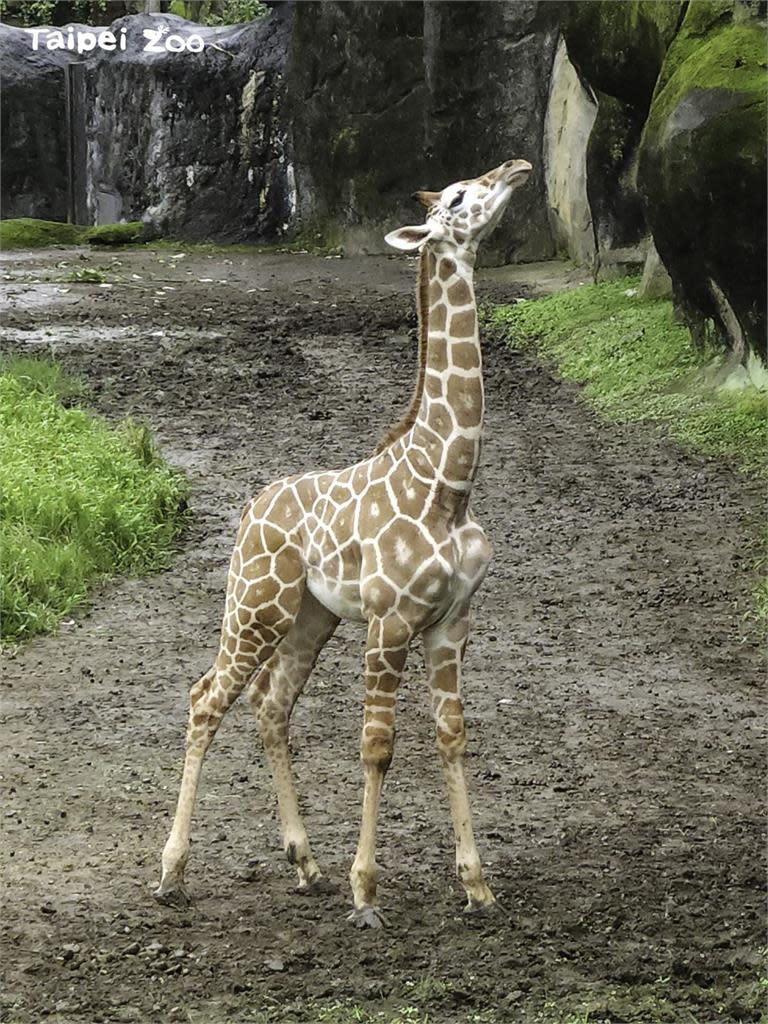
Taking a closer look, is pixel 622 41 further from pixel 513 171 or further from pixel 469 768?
pixel 513 171

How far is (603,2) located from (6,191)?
1174cm

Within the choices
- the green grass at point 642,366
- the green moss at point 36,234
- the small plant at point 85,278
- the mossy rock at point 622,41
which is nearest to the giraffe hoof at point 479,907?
the green grass at point 642,366

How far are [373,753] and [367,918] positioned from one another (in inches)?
18.7

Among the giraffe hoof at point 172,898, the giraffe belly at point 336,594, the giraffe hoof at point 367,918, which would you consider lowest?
the giraffe hoof at point 172,898

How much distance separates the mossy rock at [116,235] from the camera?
18.2 meters

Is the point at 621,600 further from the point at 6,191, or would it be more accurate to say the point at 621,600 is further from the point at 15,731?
the point at 6,191

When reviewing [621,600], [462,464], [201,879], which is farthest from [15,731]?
[621,600]

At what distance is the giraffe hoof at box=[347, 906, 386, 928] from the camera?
175 inches

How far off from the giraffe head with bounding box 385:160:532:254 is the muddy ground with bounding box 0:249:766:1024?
6.41 feet

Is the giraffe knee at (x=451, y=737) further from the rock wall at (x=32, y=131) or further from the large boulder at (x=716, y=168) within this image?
the rock wall at (x=32, y=131)

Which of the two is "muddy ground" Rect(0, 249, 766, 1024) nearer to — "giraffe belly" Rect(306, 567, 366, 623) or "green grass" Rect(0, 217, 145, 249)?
"giraffe belly" Rect(306, 567, 366, 623)

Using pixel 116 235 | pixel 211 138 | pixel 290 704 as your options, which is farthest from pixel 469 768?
pixel 211 138

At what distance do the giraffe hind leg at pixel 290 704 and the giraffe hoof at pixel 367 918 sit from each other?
0.28 meters

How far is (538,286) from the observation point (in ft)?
47.6
